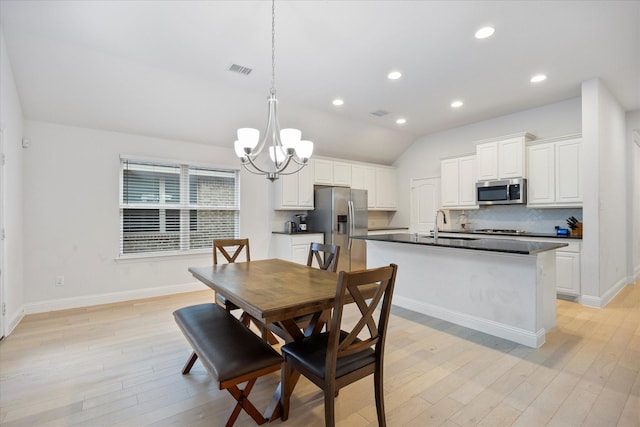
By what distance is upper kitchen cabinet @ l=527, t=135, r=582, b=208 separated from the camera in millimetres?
4238

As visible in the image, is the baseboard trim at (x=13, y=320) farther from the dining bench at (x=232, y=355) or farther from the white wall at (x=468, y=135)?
the white wall at (x=468, y=135)

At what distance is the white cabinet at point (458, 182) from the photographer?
5.45 meters

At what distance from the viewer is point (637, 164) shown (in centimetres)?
530

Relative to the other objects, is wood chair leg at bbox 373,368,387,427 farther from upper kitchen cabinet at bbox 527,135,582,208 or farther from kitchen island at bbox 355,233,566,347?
upper kitchen cabinet at bbox 527,135,582,208

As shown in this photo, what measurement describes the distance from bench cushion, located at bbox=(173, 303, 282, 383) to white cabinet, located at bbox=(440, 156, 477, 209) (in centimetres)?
475

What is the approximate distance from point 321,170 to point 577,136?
13.1 feet

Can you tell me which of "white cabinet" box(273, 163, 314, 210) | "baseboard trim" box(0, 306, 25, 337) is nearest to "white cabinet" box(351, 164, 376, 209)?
"white cabinet" box(273, 163, 314, 210)

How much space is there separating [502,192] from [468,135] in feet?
5.05

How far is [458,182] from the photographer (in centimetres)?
563

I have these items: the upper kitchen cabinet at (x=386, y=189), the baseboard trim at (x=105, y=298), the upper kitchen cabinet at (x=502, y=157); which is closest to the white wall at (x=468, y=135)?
the upper kitchen cabinet at (x=386, y=189)

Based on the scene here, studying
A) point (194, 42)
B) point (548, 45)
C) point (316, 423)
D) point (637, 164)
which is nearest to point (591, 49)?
point (548, 45)

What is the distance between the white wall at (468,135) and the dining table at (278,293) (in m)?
4.64

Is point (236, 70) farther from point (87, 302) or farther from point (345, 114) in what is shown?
point (87, 302)

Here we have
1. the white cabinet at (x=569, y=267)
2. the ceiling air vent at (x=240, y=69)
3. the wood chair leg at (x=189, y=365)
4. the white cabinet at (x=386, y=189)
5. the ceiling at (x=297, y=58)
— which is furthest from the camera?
the white cabinet at (x=386, y=189)
